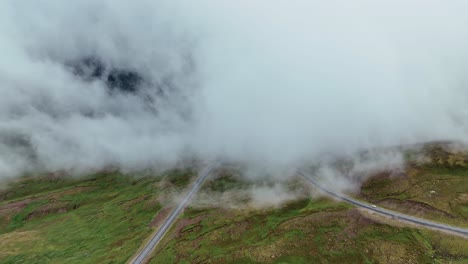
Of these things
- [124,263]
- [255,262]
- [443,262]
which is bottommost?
[443,262]

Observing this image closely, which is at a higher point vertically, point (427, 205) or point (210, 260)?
point (210, 260)

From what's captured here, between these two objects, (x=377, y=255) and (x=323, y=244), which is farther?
(x=323, y=244)

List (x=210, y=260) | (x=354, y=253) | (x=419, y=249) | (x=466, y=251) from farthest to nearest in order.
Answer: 1. (x=210, y=260)
2. (x=354, y=253)
3. (x=419, y=249)
4. (x=466, y=251)

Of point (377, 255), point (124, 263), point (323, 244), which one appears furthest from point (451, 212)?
point (124, 263)

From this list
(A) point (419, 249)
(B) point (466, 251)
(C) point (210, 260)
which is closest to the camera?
(B) point (466, 251)

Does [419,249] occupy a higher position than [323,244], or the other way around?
[323,244]

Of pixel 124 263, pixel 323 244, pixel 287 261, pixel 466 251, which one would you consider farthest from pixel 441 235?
pixel 124 263

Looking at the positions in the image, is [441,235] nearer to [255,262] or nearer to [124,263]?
[255,262]

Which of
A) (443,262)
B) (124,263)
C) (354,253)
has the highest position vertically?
(124,263)

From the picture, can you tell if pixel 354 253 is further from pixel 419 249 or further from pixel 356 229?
pixel 419 249
